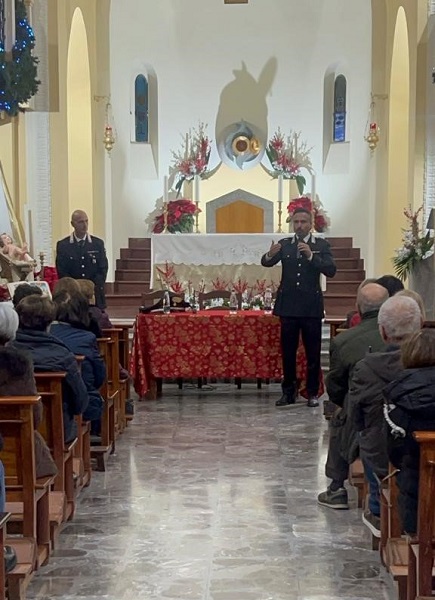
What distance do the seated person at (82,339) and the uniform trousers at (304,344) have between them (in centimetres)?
269

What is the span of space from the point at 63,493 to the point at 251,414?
318 cm

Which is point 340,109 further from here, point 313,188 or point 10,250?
point 10,250

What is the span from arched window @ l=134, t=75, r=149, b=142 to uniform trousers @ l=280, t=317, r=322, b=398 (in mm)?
8820

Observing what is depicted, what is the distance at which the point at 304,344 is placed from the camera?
7926 millimetres

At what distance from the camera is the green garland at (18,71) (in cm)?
694

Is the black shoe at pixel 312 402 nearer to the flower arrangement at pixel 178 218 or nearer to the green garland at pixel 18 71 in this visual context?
the green garland at pixel 18 71

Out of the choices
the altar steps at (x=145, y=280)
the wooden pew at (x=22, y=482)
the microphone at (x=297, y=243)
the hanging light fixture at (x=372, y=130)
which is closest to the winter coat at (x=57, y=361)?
the wooden pew at (x=22, y=482)

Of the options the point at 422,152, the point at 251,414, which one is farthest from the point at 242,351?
the point at 422,152

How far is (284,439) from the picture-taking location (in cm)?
670

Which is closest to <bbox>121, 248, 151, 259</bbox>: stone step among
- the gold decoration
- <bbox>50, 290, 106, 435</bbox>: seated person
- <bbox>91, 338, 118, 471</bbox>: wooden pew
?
the gold decoration

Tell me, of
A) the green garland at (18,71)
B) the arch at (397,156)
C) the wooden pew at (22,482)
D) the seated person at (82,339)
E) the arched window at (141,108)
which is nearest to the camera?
the wooden pew at (22,482)

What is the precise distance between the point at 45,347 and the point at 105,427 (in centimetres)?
153

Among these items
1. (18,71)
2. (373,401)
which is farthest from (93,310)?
(373,401)

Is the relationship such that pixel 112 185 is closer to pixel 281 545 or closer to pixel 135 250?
pixel 135 250
